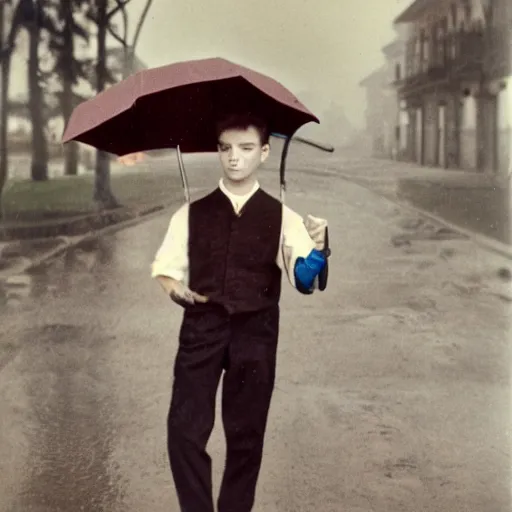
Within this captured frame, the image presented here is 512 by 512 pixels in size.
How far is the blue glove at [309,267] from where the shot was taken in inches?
51.2

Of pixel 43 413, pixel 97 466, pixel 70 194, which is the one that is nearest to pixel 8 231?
pixel 70 194

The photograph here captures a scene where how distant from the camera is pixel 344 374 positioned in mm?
1482

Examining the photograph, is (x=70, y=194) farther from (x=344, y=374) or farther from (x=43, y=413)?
(x=344, y=374)

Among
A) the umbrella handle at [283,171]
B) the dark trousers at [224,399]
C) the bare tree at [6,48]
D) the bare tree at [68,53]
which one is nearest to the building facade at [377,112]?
the umbrella handle at [283,171]

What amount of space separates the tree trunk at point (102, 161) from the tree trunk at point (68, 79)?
5cm

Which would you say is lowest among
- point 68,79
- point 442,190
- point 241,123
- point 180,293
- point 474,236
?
point 180,293

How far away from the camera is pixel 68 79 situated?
155 centimetres

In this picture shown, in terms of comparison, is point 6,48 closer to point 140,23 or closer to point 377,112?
point 140,23

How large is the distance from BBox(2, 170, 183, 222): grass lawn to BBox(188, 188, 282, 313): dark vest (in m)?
0.22

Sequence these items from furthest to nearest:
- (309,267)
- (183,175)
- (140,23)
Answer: (140,23)
(183,175)
(309,267)

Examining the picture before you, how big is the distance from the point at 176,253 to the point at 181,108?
10.8 inches

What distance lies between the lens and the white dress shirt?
1321 mm

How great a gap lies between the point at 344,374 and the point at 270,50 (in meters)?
0.71

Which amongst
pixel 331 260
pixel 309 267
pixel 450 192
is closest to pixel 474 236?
pixel 450 192
